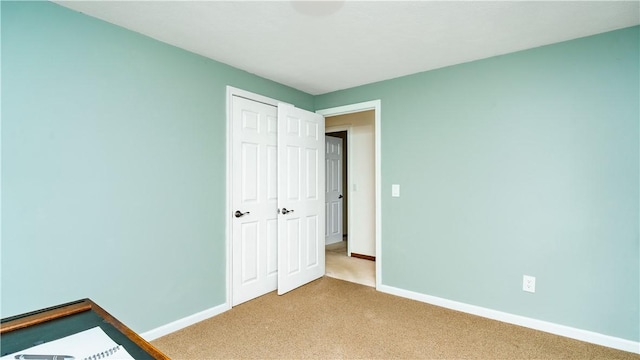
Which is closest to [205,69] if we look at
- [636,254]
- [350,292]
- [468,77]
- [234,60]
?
[234,60]

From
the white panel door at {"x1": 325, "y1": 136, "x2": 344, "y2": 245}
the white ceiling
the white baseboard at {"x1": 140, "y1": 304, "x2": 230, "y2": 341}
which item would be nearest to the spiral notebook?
the white baseboard at {"x1": 140, "y1": 304, "x2": 230, "y2": 341}

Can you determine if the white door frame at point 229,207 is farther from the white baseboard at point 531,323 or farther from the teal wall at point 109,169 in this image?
the white baseboard at point 531,323

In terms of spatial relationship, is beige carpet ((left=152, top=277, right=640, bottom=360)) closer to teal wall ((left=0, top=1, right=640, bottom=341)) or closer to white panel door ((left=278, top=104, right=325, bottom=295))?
teal wall ((left=0, top=1, right=640, bottom=341))

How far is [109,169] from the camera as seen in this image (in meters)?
2.08

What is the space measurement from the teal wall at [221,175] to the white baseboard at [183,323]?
0.16 ft

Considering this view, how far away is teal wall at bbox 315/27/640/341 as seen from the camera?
7.22 ft

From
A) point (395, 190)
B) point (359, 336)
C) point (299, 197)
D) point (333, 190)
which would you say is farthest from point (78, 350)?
point (333, 190)

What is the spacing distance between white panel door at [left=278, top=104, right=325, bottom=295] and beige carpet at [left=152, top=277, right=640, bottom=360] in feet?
1.61

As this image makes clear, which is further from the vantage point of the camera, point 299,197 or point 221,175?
point 299,197

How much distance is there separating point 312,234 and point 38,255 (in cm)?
245

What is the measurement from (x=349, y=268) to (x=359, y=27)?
3079 millimetres

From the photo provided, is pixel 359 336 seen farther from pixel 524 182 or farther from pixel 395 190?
A: pixel 524 182

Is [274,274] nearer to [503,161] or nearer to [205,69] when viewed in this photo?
[205,69]

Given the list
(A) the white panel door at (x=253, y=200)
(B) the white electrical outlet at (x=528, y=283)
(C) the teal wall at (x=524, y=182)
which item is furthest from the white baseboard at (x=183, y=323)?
(B) the white electrical outlet at (x=528, y=283)
